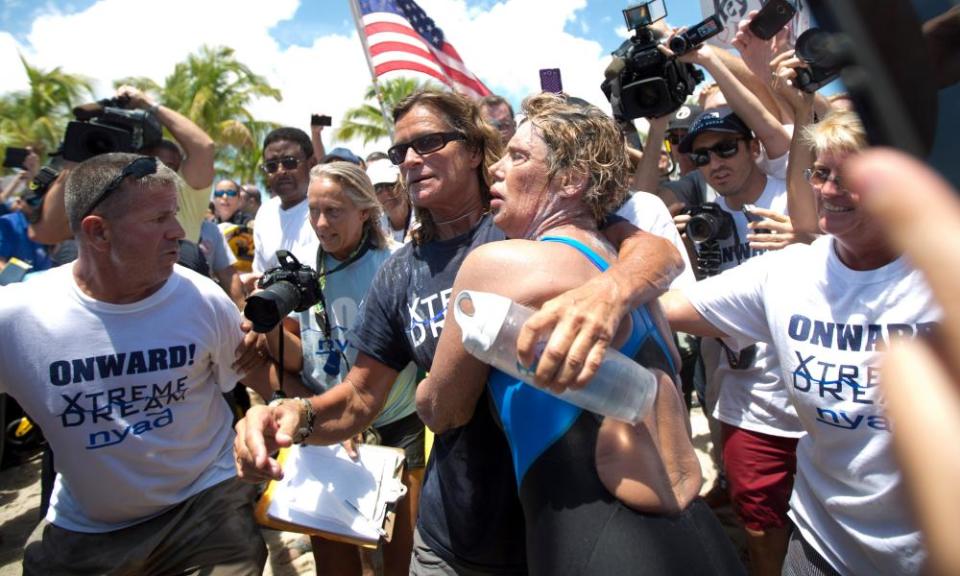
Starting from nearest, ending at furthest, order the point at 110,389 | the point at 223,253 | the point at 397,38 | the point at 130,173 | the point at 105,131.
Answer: the point at 110,389, the point at 130,173, the point at 105,131, the point at 223,253, the point at 397,38

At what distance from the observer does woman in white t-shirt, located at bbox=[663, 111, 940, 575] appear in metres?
1.59

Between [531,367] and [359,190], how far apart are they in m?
2.21

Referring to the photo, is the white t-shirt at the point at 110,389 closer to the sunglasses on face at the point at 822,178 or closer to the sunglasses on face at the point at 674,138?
the sunglasses on face at the point at 822,178

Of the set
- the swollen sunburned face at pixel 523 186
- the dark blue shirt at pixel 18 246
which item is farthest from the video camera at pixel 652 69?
the dark blue shirt at pixel 18 246

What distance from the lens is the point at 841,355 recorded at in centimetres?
168

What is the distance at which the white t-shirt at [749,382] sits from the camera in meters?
2.58

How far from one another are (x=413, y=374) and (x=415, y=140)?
4.11ft

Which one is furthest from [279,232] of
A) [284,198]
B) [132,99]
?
[132,99]

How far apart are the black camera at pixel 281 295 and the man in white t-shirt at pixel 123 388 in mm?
348

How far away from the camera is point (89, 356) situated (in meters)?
2.13

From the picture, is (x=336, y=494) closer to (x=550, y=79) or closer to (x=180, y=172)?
(x=180, y=172)

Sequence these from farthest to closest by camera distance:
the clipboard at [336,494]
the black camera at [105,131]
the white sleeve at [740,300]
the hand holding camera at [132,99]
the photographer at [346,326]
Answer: the hand holding camera at [132,99] → the black camera at [105,131] → the photographer at [346,326] → the clipboard at [336,494] → the white sleeve at [740,300]

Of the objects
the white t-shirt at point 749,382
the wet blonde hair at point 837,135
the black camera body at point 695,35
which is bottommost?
the white t-shirt at point 749,382

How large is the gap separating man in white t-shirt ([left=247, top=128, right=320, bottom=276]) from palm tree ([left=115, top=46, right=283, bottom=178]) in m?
24.6
